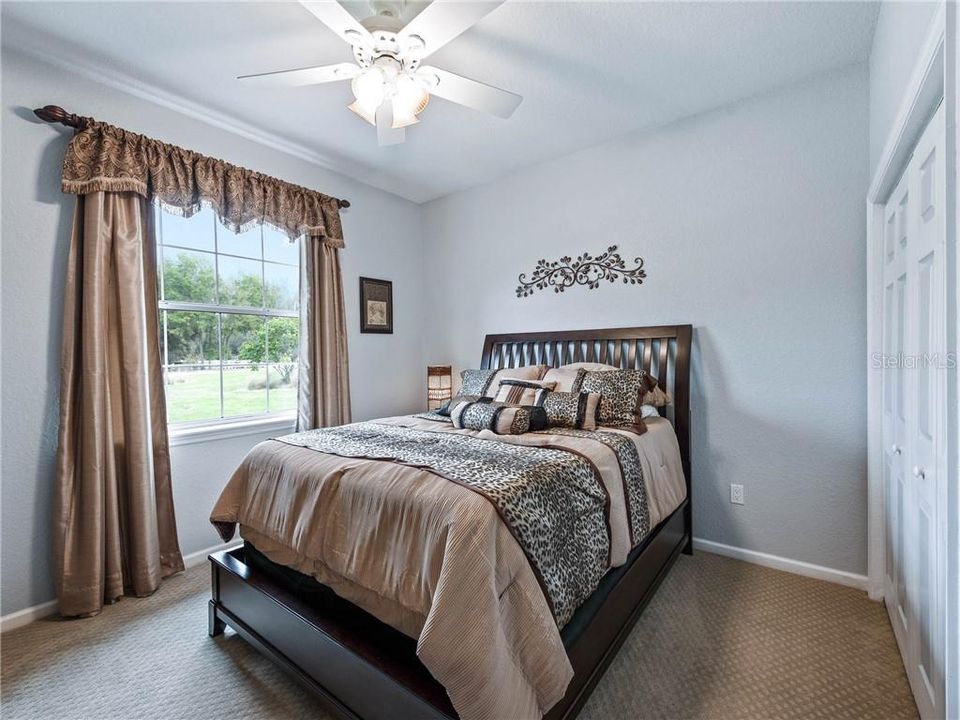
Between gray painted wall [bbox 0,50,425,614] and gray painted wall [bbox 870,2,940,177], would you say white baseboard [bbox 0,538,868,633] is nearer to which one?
gray painted wall [bbox 0,50,425,614]

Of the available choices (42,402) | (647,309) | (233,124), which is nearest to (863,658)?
(647,309)

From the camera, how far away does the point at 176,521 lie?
2525 mm

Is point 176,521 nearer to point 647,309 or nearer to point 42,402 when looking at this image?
point 42,402

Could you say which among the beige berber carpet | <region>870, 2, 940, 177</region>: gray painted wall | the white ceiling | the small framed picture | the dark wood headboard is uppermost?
the white ceiling

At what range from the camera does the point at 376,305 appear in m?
3.71

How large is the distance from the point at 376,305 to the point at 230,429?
1495mm

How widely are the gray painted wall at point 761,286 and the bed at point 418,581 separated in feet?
2.35

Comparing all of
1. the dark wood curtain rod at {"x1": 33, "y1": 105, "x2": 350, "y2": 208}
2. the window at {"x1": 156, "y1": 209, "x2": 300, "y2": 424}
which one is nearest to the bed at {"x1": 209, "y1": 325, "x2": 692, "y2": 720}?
the window at {"x1": 156, "y1": 209, "x2": 300, "y2": 424}

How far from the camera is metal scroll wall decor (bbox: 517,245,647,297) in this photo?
2.95 meters

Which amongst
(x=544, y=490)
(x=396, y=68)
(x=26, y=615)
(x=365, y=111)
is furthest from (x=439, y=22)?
(x=26, y=615)

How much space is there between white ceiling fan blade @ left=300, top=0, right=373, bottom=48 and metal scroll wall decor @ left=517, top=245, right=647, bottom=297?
195 cm

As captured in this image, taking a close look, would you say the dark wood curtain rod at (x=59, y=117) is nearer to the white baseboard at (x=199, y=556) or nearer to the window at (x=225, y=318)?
the window at (x=225, y=318)

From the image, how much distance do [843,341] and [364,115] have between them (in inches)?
105

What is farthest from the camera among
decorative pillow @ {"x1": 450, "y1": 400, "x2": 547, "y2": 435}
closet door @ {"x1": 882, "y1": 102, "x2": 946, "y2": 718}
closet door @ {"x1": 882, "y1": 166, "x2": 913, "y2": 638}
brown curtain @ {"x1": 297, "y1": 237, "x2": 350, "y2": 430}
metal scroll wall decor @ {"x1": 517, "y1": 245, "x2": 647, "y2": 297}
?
brown curtain @ {"x1": 297, "y1": 237, "x2": 350, "y2": 430}
